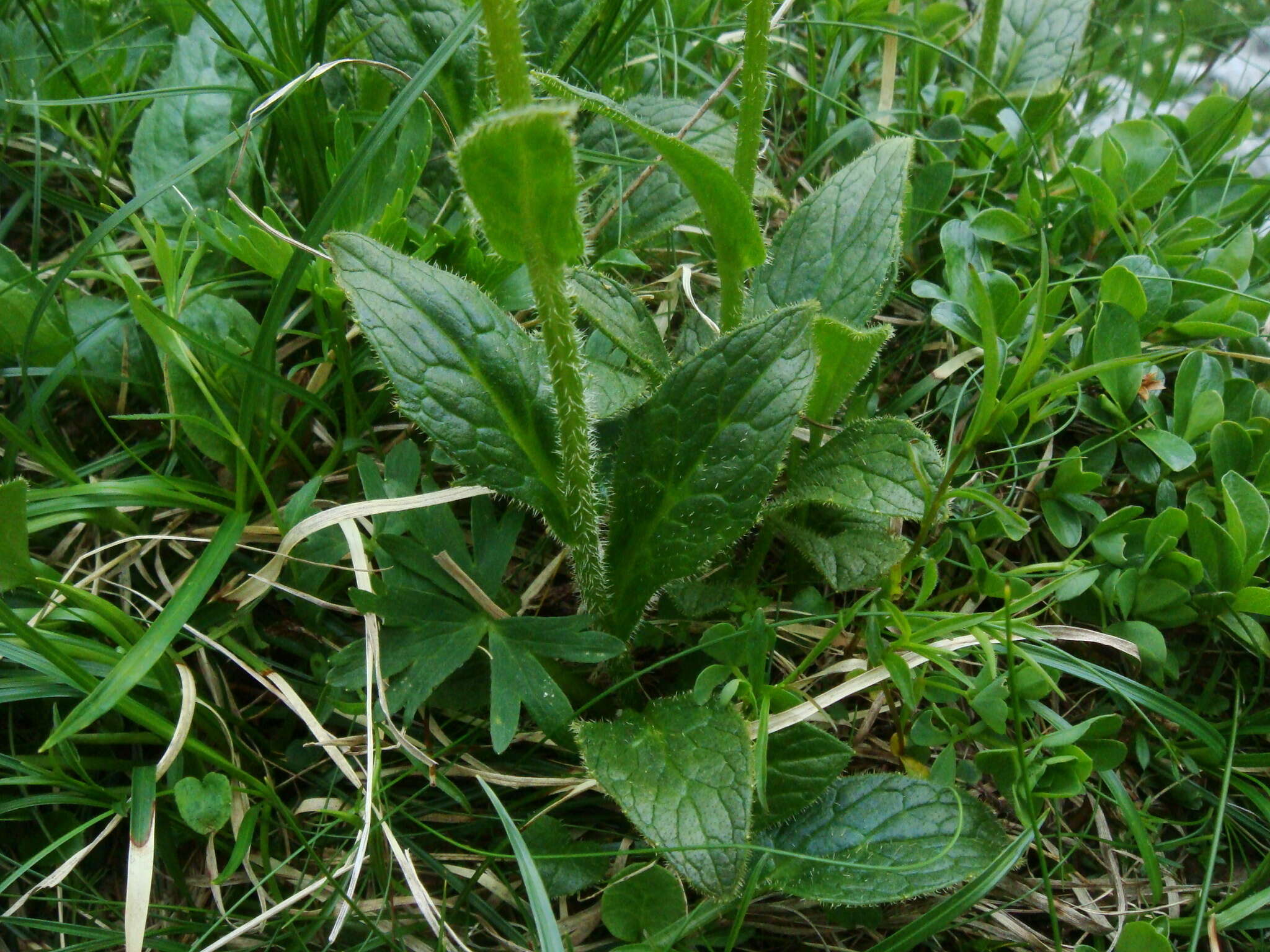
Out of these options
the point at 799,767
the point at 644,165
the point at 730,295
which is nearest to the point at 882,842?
the point at 799,767

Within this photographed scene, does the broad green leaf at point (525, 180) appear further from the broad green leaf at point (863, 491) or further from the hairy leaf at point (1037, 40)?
the hairy leaf at point (1037, 40)

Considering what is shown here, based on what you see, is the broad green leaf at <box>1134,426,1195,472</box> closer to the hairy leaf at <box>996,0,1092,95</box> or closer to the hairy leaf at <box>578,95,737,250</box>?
the hairy leaf at <box>578,95,737,250</box>

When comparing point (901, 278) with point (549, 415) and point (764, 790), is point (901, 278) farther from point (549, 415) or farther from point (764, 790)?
point (764, 790)

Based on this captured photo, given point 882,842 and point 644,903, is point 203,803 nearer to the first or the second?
point 644,903

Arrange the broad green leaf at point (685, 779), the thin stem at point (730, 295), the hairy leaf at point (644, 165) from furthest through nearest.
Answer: the hairy leaf at point (644, 165) → the thin stem at point (730, 295) → the broad green leaf at point (685, 779)

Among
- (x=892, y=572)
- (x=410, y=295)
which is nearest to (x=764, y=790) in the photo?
(x=892, y=572)

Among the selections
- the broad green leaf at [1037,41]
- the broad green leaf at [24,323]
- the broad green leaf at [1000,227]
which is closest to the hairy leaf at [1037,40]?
the broad green leaf at [1037,41]
